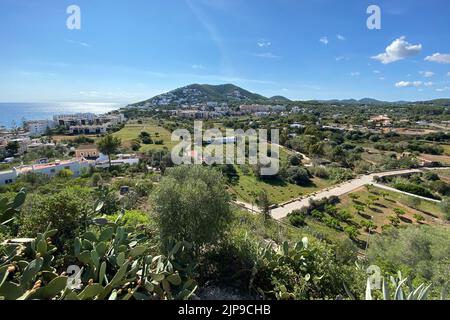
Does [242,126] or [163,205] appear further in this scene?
[242,126]

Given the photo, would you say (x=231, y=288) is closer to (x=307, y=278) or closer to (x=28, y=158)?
(x=307, y=278)

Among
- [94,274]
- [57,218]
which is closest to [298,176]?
[57,218]

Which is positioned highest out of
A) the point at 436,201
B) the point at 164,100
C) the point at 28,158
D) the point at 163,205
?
the point at 164,100

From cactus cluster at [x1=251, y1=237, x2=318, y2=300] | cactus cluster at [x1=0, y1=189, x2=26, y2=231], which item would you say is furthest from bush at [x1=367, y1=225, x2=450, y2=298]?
cactus cluster at [x1=0, y1=189, x2=26, y2=231]
